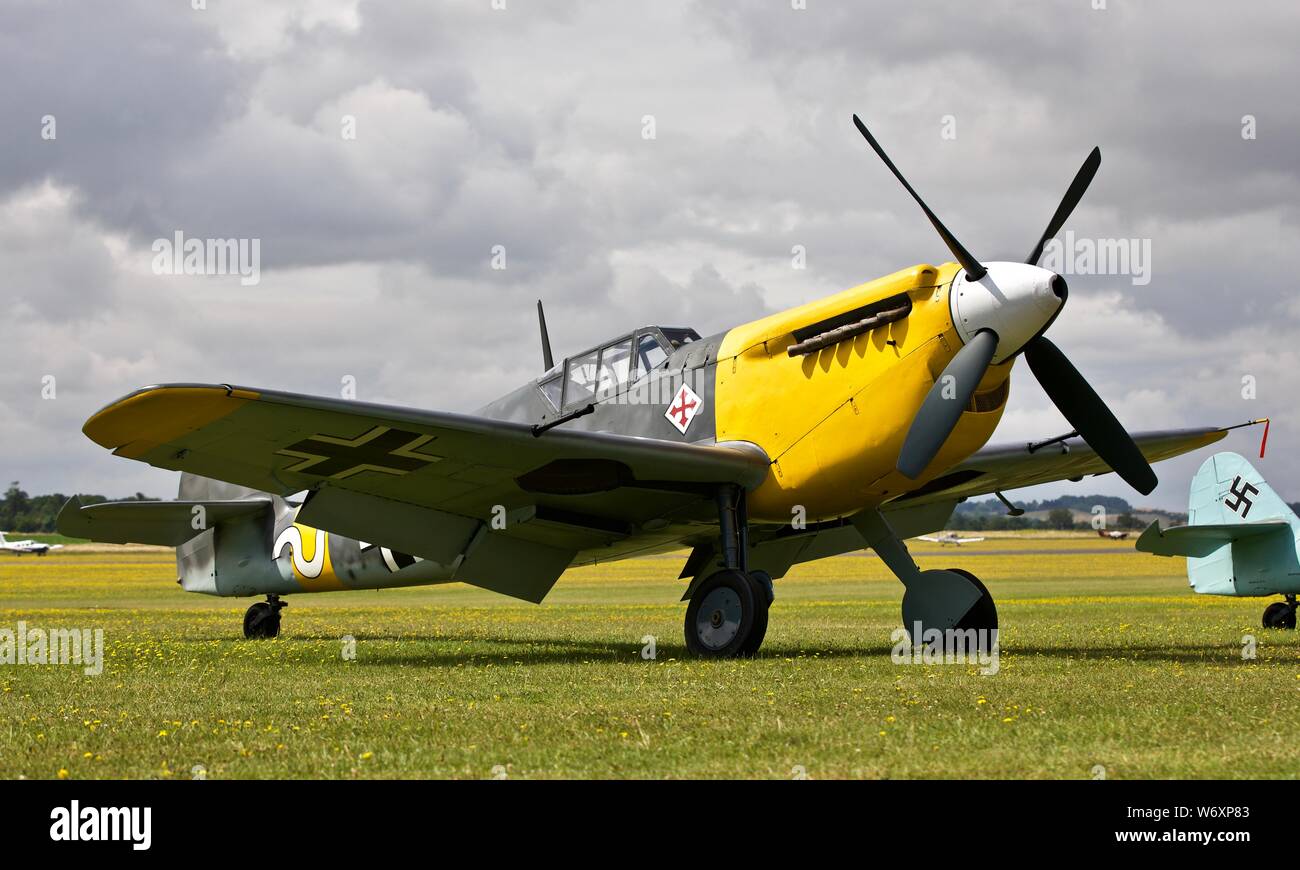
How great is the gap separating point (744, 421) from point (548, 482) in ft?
6.24

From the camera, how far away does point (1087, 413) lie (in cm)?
1104

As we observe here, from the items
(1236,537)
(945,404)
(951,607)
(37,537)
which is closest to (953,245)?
(945,404)

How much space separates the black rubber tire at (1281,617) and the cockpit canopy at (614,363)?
9.30m

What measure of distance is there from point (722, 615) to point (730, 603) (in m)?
0.14

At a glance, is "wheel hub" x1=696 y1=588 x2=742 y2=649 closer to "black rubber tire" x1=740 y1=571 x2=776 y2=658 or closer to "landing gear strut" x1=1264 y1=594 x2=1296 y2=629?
"black rubber tire" x1=740 y1=571 x2=776 y2=658

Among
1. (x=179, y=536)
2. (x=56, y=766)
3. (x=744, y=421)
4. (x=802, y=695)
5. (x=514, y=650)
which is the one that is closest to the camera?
(x=56, y=766)

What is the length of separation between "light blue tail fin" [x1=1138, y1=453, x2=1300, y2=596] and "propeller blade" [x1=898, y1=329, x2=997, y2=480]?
689 centimetres

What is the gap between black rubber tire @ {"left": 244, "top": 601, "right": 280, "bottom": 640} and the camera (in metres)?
16.0

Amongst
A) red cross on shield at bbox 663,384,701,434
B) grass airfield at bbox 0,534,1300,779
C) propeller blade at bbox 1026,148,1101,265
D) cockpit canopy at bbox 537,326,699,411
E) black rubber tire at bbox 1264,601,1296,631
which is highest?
propeller blade at bbox 1026,148,1101,265

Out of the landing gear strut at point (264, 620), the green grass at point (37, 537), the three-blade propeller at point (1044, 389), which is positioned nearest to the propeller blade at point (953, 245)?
the three-blade propeller at point (1044, 389)

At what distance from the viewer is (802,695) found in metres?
7.62

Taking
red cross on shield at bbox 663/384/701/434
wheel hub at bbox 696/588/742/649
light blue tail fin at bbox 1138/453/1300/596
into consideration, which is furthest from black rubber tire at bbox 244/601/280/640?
light blue tail fin at bbox 1138/453/1300/596
